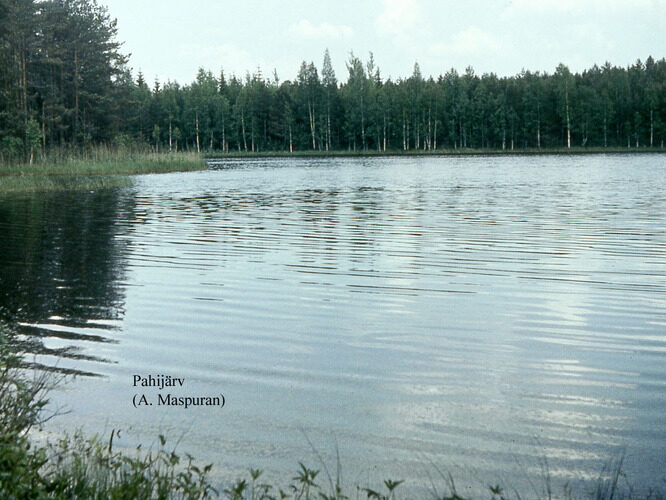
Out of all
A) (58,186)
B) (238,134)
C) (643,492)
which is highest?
(238,134)

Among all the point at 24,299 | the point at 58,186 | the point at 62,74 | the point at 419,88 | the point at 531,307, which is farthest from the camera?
the point at 419,88

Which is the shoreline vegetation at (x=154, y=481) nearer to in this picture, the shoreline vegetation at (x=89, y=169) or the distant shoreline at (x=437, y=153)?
the shoreline vegetation at (x=89, y=169)

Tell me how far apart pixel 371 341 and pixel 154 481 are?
4.85 metres

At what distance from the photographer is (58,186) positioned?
132ft

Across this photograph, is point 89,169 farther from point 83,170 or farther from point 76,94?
point 76,94

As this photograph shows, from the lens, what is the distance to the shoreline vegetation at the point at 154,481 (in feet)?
12.9

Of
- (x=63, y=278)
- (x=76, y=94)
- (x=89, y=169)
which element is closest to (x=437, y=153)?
(x=76, y=94)

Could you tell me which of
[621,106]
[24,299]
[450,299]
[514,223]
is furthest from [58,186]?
[621,106]

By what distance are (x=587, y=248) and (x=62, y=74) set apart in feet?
188

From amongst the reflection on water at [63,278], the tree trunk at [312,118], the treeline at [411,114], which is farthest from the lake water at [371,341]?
the tree trunk at [312,118]

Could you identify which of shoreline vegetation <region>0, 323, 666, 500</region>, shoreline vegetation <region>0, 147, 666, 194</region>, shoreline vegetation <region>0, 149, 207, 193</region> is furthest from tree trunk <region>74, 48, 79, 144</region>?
shoreline vegetation <region>0, 323, 666, 500</region>

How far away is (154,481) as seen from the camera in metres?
4.39

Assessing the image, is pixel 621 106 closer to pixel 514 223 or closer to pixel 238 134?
pixel 238 134

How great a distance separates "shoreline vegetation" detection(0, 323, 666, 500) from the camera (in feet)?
12.9
